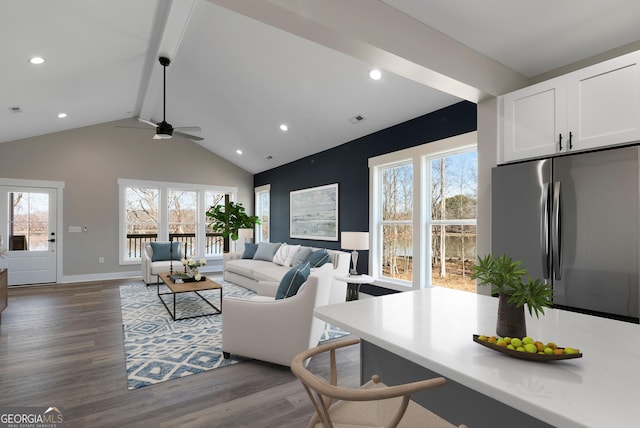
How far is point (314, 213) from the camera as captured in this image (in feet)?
21.8

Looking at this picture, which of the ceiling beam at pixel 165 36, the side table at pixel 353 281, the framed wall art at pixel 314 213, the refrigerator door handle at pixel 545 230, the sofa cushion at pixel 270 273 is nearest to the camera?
the refrigerator door handle at pixel 545 230

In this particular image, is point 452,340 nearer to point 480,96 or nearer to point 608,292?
point 608,292

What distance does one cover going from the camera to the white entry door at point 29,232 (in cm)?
637

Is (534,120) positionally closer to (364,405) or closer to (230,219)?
(364,405)

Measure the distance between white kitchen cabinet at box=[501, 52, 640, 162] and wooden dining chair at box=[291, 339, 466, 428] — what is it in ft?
6.75

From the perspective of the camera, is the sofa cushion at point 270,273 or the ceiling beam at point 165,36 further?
the sofa cushion at point 270,273

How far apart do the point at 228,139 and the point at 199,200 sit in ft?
6.31

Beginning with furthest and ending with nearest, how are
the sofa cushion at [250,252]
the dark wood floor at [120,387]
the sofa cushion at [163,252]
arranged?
the sofa cushion at [250,252] → the sofa cushion at [163,252] → the dark wood floor at [120,387]

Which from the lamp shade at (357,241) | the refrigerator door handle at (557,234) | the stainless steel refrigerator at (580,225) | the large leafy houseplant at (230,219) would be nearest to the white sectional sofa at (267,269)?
the lamp shade at (357,241)

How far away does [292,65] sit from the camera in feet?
13.7

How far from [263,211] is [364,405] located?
7.93m

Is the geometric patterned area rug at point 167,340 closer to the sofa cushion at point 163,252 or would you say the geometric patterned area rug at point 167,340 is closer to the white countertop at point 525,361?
the sofa cushion at point 163,252

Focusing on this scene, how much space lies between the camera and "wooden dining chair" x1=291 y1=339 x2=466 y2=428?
89cm

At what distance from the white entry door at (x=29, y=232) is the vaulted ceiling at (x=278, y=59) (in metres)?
1.14
